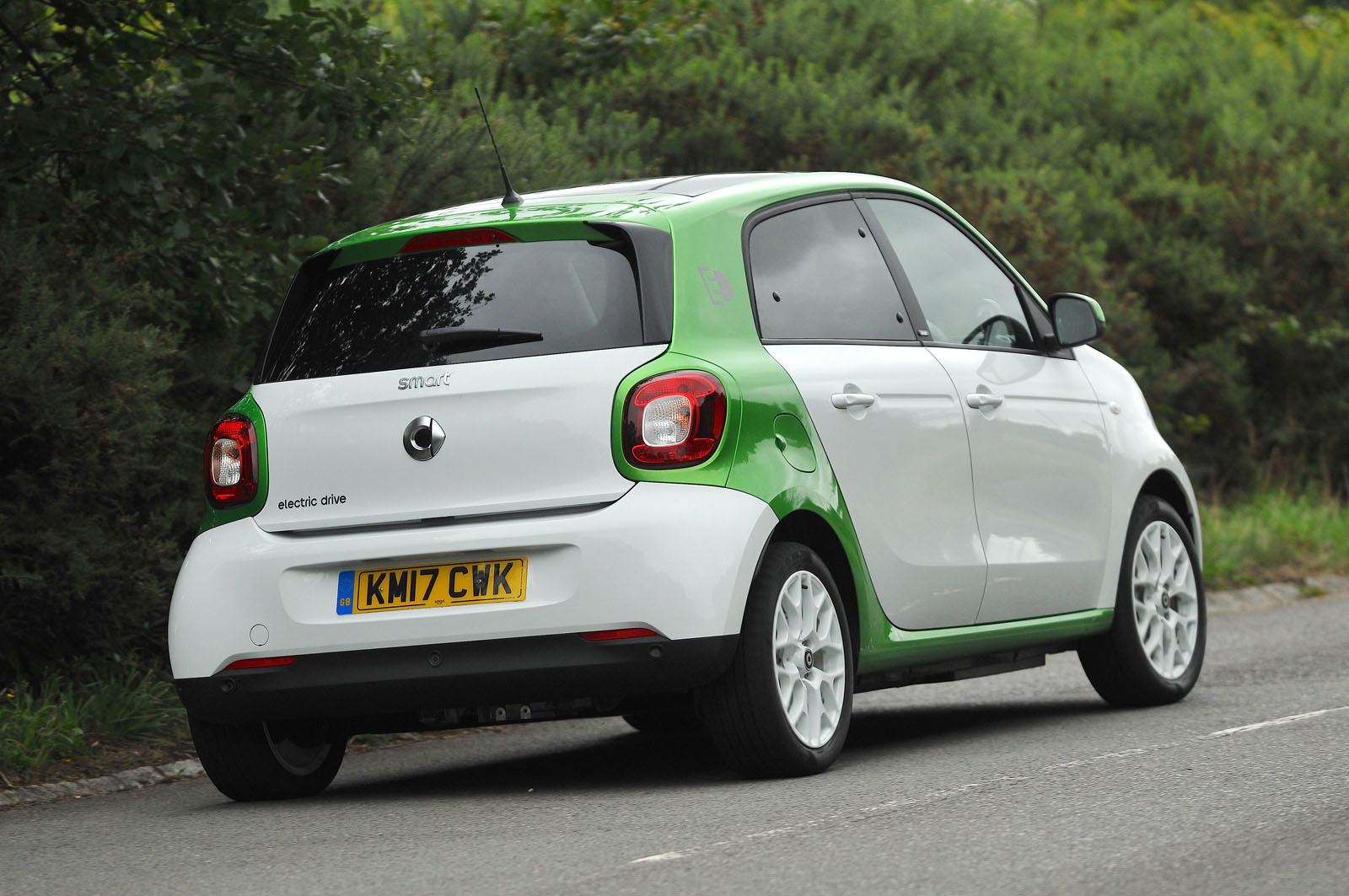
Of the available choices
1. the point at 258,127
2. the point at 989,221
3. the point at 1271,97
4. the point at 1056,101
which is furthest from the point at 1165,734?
→ the point at 1271,97

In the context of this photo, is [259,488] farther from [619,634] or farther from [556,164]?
[556,164]

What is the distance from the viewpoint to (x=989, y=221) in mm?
15352

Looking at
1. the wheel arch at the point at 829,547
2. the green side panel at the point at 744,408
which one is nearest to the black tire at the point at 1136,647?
the green side panel at the point at 744,408

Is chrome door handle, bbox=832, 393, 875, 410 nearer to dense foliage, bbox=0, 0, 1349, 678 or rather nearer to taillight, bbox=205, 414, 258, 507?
taillight, bbox=205, 414, 258, 507

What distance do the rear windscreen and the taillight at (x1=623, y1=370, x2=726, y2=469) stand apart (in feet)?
0.72

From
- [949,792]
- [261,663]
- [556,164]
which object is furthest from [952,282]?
[556,164]

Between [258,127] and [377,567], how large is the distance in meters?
3.71

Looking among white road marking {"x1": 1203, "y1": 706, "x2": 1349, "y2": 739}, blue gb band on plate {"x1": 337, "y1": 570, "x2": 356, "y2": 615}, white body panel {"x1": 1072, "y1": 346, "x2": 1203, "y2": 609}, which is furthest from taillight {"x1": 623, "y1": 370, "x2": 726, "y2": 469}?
white body panel {"x1": 1072, "y1": 346, "x2": 1203, "y2": 609}

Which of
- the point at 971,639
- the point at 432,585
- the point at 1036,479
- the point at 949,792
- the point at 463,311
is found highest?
the point at 463,311

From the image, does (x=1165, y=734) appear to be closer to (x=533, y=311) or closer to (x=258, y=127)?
(x=533, y=311)

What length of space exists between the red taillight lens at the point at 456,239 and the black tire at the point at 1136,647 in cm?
301

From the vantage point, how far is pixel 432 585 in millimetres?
5992

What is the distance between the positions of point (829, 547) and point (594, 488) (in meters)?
0.96

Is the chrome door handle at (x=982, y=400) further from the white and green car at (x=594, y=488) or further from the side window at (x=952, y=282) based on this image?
the side window at (x=952, y=282)
